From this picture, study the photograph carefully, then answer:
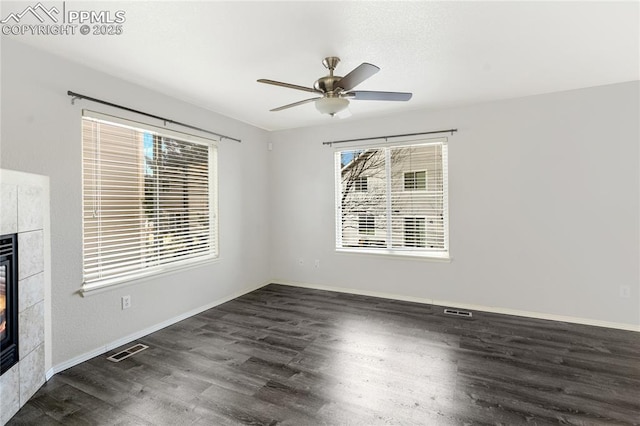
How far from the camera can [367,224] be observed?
451cm

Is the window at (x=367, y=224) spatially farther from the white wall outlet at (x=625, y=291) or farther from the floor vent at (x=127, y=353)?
the floor vent at (x=127, y=353)

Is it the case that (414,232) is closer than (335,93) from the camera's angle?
No

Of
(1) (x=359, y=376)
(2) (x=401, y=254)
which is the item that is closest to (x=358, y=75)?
(1) (x=359, y=376)

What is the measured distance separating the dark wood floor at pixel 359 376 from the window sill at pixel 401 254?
0.82 metres

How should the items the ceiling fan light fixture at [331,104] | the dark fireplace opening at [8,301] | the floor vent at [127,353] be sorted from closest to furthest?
the dark fireplace opening at [8,301], the ceiling fan light fixture at [331,104], the floor vent at [127,353]

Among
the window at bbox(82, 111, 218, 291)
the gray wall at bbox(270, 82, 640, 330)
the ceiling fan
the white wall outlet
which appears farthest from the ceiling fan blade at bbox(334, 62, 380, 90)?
the white wall outlet

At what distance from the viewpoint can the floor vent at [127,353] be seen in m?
2.66

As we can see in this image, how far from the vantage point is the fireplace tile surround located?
1.91 meters

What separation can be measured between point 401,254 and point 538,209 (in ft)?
5.61

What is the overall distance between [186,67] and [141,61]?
14.0 inches

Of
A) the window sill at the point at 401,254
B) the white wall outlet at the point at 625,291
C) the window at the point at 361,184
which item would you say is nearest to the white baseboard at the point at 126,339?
the window sill at the point at 401,254

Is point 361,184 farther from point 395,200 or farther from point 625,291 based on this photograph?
point 625,291

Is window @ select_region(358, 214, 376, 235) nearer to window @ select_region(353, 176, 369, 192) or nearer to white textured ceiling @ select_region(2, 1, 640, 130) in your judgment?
window @ select_region(353, 176, 369, 192)

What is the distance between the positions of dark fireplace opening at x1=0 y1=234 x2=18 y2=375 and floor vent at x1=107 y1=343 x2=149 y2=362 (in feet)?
2.55
